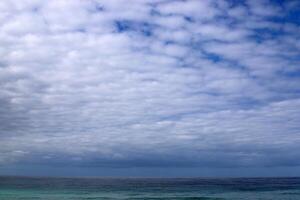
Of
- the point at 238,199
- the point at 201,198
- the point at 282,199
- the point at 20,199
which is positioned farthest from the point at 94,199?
the point at 282,199

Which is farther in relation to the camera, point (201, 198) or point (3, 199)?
point (201, 198)

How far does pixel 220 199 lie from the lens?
54.8 m

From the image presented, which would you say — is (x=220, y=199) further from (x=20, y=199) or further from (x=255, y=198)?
(x=20, y=199)

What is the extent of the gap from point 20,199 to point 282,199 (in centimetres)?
4107

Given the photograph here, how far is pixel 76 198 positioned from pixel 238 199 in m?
26.0

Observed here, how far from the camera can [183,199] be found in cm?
5534

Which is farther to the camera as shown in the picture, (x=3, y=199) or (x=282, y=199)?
(x=282, y=199)

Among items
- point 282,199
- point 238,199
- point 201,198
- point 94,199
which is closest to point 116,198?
point 94,199

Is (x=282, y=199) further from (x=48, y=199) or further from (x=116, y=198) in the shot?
(x=48, y=199)

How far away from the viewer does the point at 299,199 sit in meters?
53.8

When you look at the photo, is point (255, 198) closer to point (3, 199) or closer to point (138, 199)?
point (138, 199)

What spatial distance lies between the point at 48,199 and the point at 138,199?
13.9 meters

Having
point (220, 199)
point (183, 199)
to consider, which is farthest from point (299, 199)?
point (183, 199)

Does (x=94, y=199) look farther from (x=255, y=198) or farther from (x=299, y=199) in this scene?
(x=299, y=199)
